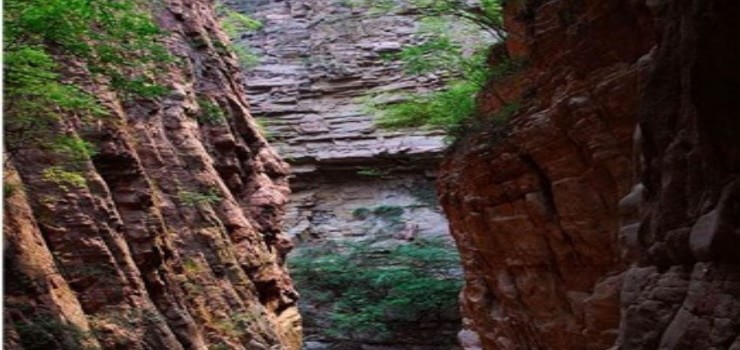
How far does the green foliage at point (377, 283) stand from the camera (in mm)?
27906

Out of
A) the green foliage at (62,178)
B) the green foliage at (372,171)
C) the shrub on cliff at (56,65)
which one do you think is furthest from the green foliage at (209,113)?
the green foliage at (372,171)

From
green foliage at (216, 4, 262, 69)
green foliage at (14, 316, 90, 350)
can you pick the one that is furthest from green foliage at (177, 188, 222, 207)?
green foliage at (216, 4, 262, 69)

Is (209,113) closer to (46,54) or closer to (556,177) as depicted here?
(46,54)

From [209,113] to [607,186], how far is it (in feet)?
35.5

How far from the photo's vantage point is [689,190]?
16.4ft

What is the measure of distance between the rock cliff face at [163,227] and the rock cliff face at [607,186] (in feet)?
14.5

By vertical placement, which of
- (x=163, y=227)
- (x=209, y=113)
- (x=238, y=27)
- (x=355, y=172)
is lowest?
(x=163, y=227)

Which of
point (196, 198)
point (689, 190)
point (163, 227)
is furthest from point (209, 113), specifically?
point (689, 190)

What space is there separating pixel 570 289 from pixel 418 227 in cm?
2154

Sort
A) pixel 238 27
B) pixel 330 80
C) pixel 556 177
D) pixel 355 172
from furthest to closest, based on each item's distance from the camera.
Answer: pixel 330 80
pixel 355 172
pixel 238 27
pixel 556 177

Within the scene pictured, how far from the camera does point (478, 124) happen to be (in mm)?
12031

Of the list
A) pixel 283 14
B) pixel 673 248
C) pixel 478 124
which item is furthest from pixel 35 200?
pixel 283 14

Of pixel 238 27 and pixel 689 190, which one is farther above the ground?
pixel 238 27

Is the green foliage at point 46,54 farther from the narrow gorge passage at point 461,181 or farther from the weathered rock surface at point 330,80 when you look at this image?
the weathered rock surface at point 330,80
